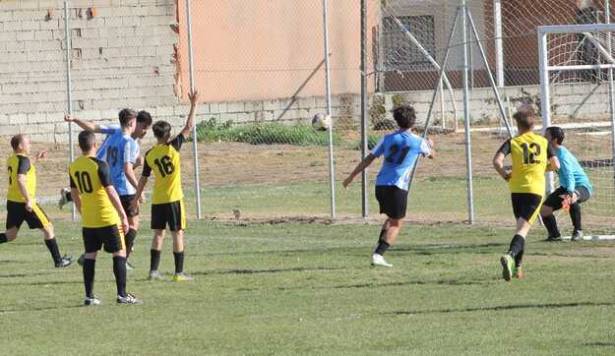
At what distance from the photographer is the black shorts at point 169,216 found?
15.1 m

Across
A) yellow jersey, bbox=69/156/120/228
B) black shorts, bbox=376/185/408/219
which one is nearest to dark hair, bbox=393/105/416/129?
black shorts, bbox=376/185/408/219

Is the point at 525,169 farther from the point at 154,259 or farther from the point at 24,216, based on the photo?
the point at 24,216

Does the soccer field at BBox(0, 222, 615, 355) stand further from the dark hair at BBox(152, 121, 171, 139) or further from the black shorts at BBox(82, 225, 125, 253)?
the dark hair at BBox(152, 121, 171, 139)

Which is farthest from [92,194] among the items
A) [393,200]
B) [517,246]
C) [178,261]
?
[517,246]

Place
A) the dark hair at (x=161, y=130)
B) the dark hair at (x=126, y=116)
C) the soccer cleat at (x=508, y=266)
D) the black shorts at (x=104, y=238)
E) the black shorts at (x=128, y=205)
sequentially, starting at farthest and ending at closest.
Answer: the black shorts at (x=128, y=205)
the dark hair at (x=126, y=116)
the dark hair at (x=161, y=130)
the soccer cleat at (x=508, y=266)
the black shorts at (x=104, y=238)

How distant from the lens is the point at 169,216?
15078 millimetres

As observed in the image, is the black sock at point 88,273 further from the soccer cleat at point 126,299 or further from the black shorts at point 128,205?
the black shorts at point 128,205

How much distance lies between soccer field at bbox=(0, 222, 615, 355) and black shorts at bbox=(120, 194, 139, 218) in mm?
670

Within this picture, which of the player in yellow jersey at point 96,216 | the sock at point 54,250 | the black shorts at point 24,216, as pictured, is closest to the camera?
the player in yellow jersey at point 96,216

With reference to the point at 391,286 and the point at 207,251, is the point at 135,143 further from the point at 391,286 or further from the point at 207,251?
the point at 391,286

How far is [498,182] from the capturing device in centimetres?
2672

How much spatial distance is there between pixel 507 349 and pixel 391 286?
390 centimetres

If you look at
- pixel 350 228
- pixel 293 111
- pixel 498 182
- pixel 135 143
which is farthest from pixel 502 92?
pixel 135 143

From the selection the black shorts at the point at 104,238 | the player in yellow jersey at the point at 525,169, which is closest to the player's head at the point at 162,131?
the black shorts at the point at 104,238
